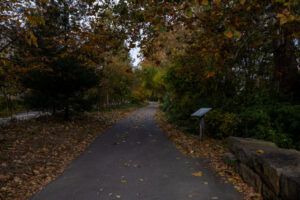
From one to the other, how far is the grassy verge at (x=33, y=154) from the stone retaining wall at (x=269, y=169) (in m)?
4.39

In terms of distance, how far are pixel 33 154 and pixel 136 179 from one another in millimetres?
3550

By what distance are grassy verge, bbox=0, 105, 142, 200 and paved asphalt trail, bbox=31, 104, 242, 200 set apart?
365mm

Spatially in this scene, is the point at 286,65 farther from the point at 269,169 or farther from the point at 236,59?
the point at 269,169

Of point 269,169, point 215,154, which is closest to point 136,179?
point 269,169

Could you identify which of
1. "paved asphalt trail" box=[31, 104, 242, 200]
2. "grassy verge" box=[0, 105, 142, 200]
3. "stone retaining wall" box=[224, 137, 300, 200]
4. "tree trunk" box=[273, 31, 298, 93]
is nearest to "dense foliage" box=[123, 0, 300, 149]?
"tree trunk" box=[273, 31, 298, 93]

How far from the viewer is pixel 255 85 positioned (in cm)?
1105

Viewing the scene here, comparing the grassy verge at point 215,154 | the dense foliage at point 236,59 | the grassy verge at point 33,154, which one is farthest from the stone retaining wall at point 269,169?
the grassy verge at point 33,154

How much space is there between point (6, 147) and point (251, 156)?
274 inches

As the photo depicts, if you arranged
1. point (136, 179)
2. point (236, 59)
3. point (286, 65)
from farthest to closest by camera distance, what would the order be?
point (236, 59) < point (286, 65) < point (136, 179)

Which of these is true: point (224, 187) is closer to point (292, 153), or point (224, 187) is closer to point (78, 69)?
point (292, 153)

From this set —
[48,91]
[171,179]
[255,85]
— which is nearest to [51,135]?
[48,91]

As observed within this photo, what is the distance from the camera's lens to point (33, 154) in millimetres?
5973

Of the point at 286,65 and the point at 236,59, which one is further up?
the point at 236,59

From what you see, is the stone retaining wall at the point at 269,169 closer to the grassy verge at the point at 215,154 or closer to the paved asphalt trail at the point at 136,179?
the grassy verge at the point at 215,154
